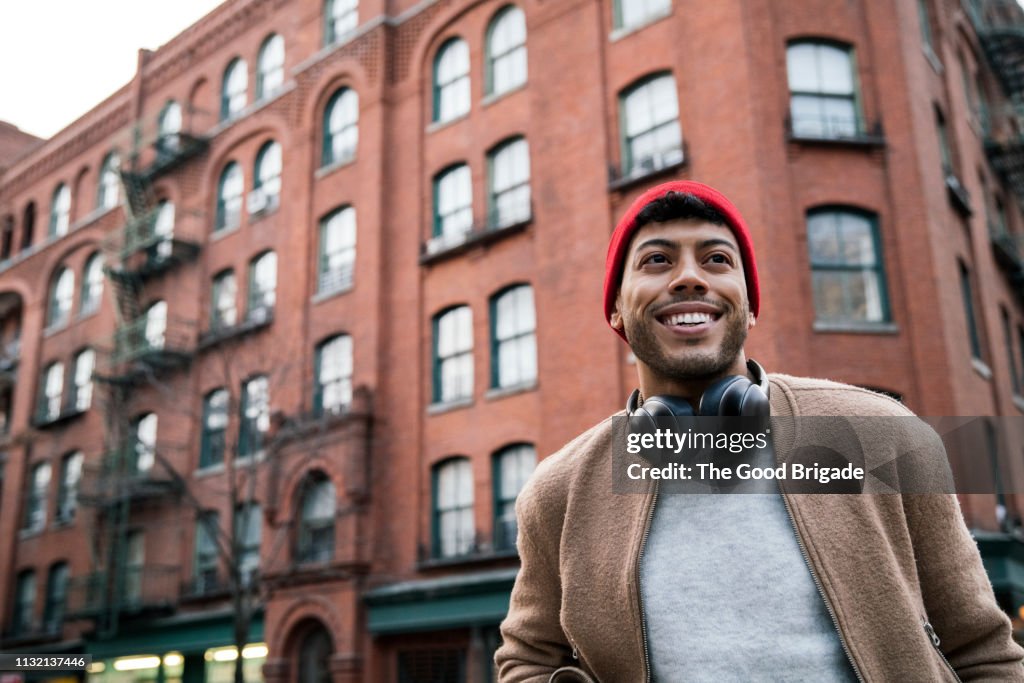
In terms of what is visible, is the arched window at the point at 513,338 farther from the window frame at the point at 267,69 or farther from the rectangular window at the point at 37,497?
the rectangular window at the point at 37,497

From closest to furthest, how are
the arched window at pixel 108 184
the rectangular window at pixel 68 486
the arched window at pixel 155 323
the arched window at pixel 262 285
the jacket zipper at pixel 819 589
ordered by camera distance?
1. the jacket zipper at pixel 819 589
2. the arched window at pixel 262 285
3. the arched window at pixel 155 323
4. the rectangular window at pixel 68 486
5. the arched window at pixel 108 184

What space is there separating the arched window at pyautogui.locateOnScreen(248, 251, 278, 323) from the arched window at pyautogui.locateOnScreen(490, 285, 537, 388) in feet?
24.5

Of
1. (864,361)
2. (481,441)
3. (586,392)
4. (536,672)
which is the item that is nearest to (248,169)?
(481,441)

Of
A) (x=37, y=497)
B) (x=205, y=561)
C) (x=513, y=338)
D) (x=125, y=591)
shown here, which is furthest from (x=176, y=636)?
(x=513, y=338)

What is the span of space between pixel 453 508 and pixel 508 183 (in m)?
7.24

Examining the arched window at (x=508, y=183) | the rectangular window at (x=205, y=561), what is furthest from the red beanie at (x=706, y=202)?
the rectangular window at (x=205, y=561)

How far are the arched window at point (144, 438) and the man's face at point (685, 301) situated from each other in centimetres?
2778

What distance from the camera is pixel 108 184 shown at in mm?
35219

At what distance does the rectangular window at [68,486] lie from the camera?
31312mm

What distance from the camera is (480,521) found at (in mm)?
20172

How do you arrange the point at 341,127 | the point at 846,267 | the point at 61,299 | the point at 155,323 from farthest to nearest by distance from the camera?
the point at 61,299, the point at 155,323, the point at 341,127, the point at 846,267

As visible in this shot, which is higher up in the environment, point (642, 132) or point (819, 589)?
point (642, 132)

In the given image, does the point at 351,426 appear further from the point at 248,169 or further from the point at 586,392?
the point at 248,169

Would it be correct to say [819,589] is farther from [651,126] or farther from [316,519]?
[316,519]
